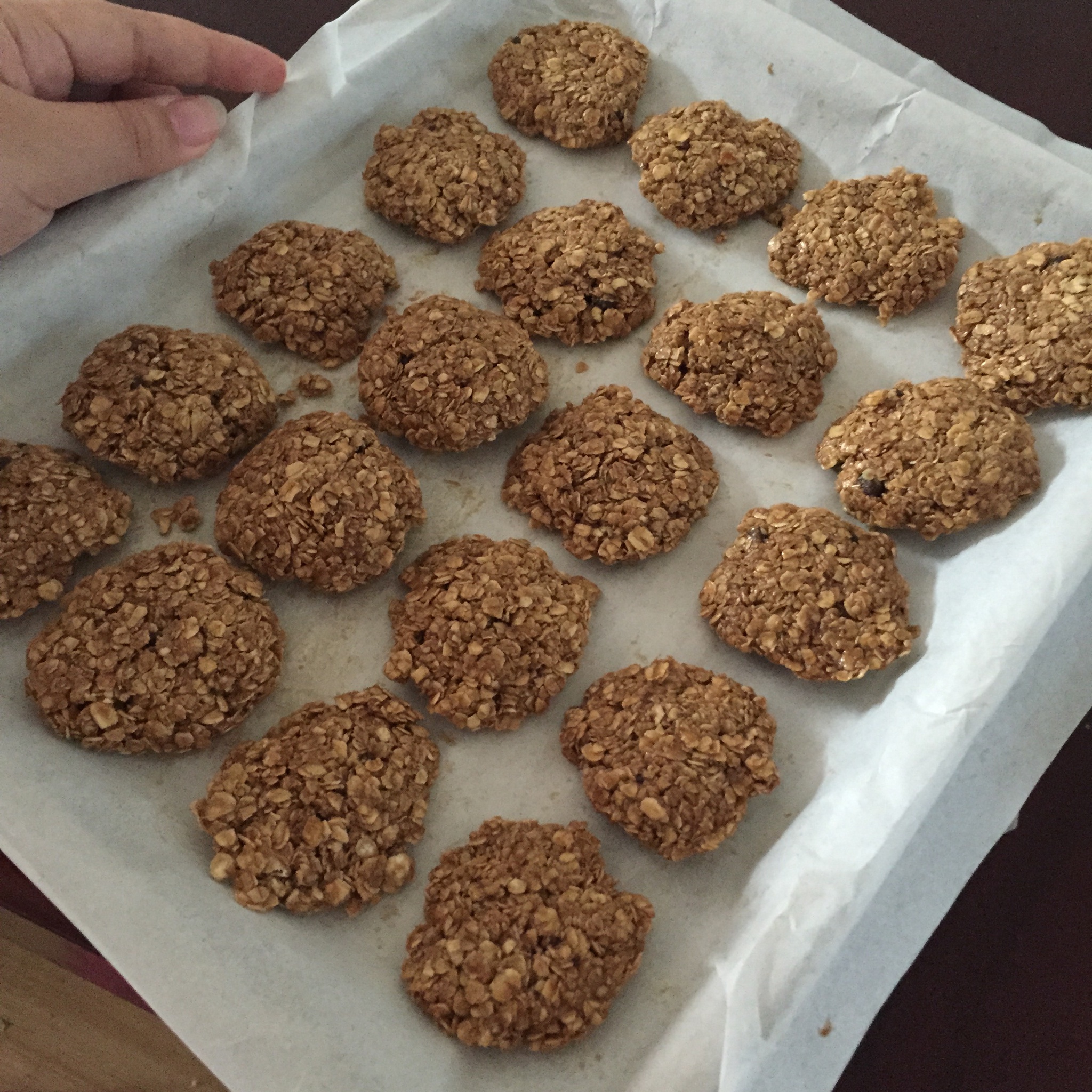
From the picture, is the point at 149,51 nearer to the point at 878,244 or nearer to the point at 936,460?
the point at 878,244

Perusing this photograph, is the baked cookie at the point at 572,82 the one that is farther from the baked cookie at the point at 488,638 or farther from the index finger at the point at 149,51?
the baked cookie at the point at 488,638

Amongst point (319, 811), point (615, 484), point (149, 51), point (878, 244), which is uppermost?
point (878, 244)

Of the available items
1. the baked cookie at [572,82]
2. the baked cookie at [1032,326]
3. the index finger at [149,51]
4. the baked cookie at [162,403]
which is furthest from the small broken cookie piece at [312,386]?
the baked cookie at [1032,326]

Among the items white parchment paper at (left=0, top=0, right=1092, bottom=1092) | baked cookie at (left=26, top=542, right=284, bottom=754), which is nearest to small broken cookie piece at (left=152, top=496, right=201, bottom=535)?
white parchment paper at (left=0, top=0, right=1092, bottom=1092)

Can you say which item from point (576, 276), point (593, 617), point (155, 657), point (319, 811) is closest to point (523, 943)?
point (319, 811)

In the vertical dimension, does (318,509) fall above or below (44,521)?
above

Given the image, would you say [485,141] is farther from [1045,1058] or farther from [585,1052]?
[1045,1058]

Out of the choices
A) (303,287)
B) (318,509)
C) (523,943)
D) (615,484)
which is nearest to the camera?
Result: (523,943)

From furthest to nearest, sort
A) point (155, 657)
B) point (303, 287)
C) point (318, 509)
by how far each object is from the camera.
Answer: point (303, 287) < point (318, 509) < point (155, 657)
